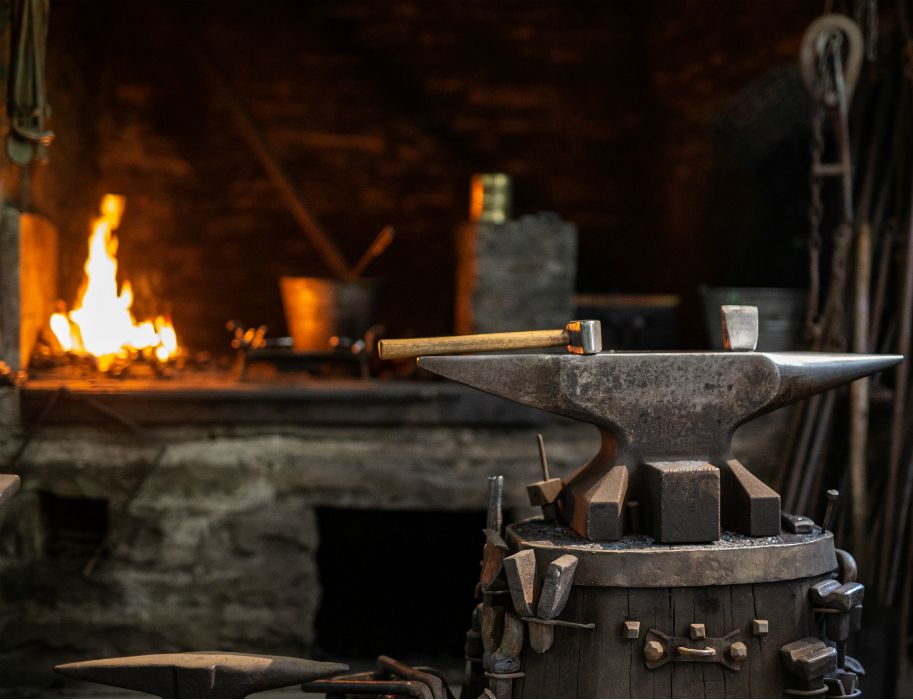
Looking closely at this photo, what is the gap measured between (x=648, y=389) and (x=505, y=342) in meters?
0.34

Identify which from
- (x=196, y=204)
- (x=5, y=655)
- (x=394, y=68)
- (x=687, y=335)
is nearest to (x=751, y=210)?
(x=687, y=335)

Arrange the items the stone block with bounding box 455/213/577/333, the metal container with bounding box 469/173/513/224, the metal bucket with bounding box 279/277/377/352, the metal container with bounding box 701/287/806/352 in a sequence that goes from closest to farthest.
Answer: the metal container with bounding box 701/287/806/352
the stone block with bounding box 455/213/577/333
the metal container with bounding box 469/173/513/224
the metal bucket with bounding box 279/277/377/352

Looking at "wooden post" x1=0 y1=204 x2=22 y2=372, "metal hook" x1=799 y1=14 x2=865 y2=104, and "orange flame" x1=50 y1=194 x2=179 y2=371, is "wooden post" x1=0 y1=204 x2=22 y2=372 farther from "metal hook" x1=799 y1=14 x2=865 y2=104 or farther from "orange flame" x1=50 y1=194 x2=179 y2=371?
"metal hook" x1=799 y1=14 x2=865 y2=104

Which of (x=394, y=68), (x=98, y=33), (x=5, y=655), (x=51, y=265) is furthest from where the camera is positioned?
(x=394, y=68)

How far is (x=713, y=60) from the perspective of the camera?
18.5 ft

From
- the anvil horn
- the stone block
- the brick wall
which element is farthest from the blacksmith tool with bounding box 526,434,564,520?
the brick wall

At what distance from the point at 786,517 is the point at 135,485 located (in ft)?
9.10

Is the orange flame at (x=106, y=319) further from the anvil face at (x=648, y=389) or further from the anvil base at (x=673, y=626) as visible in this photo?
the anvil base at (x=673, y=626)

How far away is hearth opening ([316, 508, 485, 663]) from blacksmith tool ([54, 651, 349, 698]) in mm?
2645

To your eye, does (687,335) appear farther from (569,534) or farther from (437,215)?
(569,534)

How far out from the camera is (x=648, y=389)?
2338 millimetres

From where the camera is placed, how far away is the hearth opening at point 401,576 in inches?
198

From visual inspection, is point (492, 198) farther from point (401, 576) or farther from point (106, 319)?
point (106, 319)

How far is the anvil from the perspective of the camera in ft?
7.45
